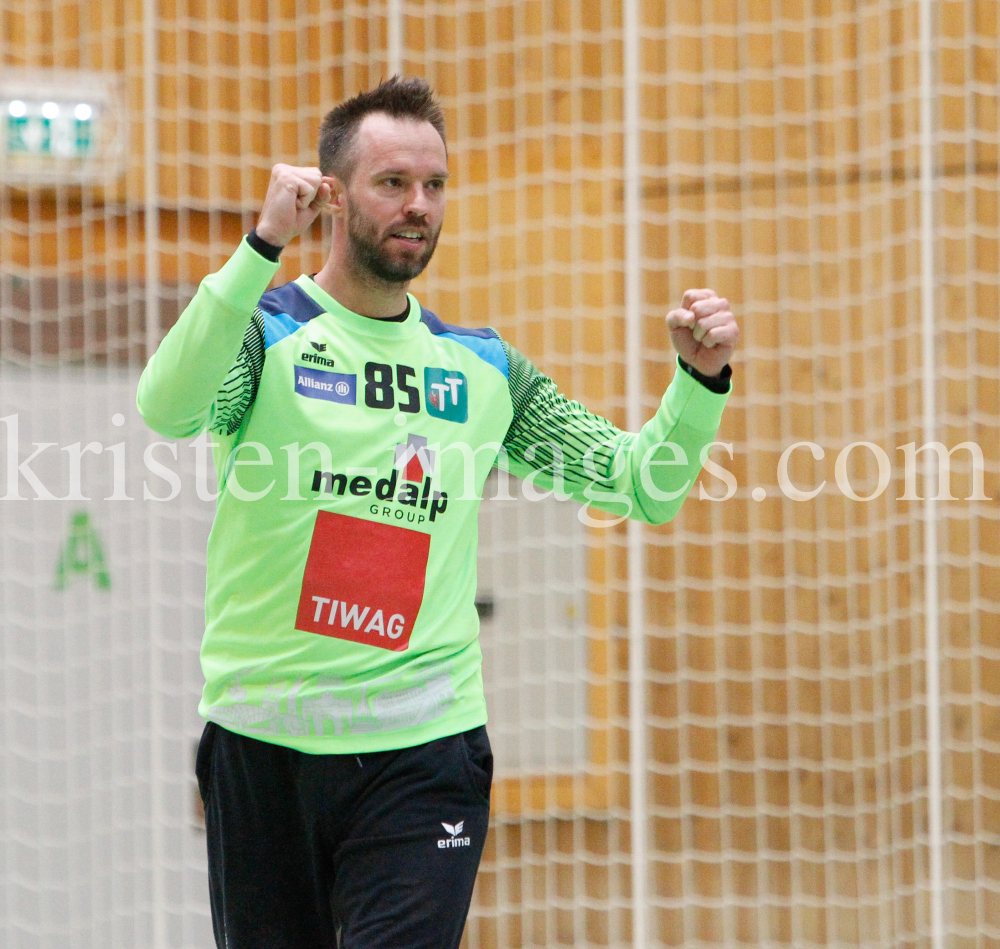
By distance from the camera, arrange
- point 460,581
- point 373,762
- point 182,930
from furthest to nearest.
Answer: point 182,930 < point 460,581 < point 373,762

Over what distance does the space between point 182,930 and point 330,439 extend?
8.62 ft

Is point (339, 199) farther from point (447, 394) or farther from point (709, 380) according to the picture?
point (709, 380)

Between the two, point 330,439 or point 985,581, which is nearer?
point 330,439

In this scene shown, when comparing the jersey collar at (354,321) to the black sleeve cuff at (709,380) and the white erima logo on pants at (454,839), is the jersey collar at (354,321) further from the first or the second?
the white erima logo on pants at (454,839)

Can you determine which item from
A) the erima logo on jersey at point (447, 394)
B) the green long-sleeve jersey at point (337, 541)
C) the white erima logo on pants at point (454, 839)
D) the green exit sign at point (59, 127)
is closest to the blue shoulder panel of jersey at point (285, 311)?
the green long-sleeve jersey at point (337, 541)

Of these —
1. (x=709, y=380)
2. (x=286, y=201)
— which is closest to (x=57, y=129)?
(x=286, y=201)

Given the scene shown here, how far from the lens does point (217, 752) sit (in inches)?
72.9

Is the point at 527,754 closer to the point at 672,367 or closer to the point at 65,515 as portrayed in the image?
the point at 672,367

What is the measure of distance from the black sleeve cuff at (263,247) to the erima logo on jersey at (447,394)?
39 centimetres

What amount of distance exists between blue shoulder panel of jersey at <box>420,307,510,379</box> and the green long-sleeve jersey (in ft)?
0.36

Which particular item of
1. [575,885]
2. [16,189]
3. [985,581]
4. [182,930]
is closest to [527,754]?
[575,885]

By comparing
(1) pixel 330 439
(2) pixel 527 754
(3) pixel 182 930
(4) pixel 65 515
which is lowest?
(3) pixel 182 930

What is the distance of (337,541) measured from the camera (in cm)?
179

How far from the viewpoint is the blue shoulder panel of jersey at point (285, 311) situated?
1.83 m
